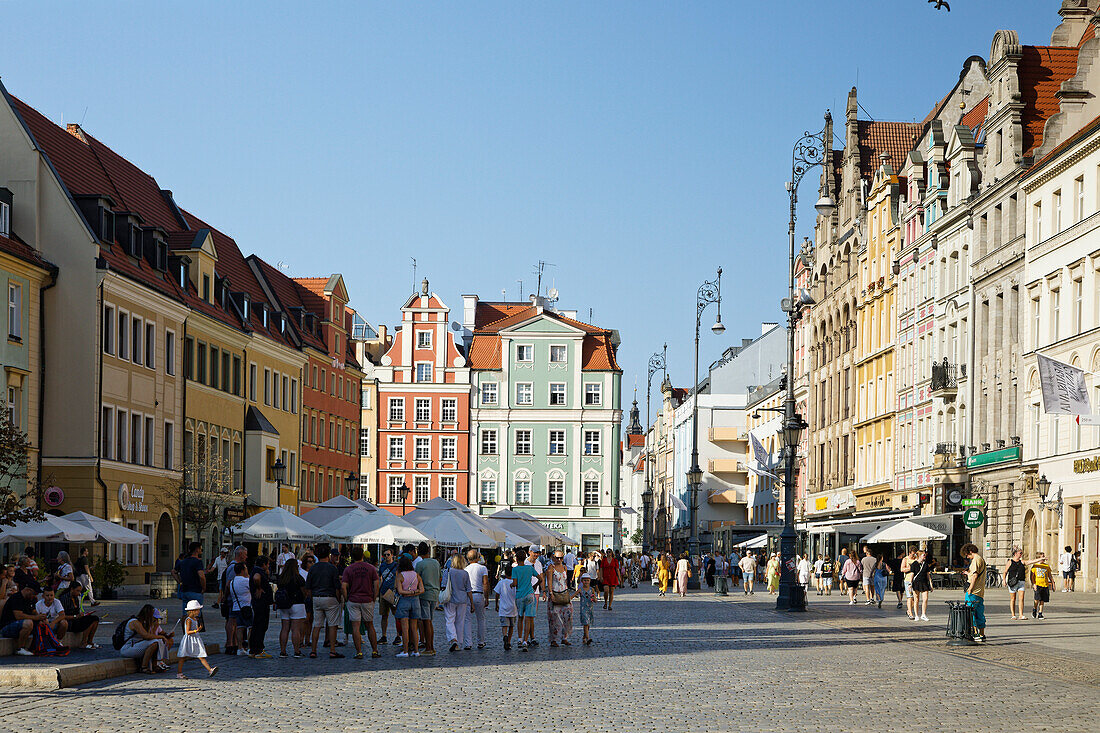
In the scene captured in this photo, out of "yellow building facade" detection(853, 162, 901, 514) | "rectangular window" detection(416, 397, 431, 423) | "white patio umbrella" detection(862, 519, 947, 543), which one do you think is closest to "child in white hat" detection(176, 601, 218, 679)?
"white patio umbrella" detection(862, 519, 947, 543)

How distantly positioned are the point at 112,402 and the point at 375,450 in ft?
165

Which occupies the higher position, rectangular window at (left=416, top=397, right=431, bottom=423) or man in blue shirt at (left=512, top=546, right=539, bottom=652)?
rectangular window at (left=416, top=397, right=431, bottom=423)

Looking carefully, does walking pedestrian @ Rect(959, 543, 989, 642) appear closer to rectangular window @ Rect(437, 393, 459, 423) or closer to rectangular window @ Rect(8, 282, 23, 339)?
rectangular window @ Rect(8, 282, 23, 339)

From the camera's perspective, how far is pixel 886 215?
71.5 m

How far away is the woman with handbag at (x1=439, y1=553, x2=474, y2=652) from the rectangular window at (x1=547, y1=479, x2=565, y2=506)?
231ft

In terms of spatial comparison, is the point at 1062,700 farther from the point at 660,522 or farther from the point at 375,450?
the point at 660,522

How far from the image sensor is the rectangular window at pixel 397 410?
95000 mm

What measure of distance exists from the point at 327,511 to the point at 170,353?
1321 cm

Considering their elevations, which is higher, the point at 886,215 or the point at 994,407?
the point at 886,215

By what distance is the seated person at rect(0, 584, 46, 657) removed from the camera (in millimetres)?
20234

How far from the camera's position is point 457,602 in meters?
23.3

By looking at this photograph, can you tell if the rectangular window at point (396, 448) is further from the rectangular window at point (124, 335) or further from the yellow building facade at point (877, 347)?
the rectangular window at point (124, 335)

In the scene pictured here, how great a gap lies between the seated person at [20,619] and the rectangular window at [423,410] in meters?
74.3

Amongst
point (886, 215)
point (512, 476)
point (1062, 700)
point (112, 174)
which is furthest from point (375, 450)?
point (1062, 700)
